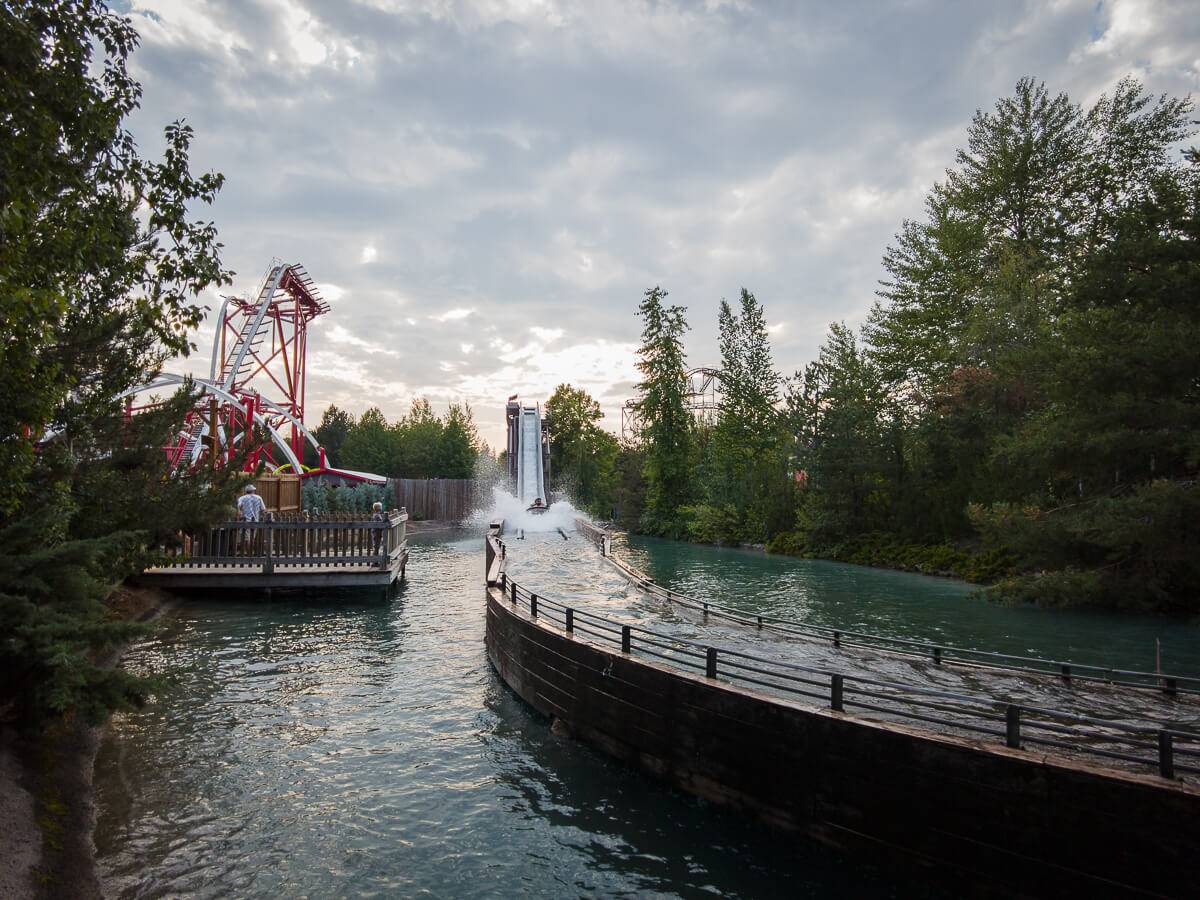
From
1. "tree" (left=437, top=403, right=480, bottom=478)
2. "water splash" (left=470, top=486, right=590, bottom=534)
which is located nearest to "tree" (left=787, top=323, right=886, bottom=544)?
"water splash" (left=470, top=486, right=590, bottom=534)

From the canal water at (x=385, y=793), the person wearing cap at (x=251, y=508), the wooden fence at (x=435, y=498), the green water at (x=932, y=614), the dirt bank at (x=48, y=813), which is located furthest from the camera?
the wooden fence at (x=435, y=498)

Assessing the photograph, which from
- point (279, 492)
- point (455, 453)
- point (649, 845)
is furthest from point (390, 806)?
point (455, 453)

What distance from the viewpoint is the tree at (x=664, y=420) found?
169 feet

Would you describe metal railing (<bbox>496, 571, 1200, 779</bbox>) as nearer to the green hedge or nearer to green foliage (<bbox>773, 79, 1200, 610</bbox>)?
green foliage (<bbox>773, 79, 1200, 610</bbox>)

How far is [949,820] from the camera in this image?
570 cm

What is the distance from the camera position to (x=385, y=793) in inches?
302

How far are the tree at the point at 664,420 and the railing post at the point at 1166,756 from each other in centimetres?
4492

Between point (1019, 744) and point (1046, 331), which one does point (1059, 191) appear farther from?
point (1019, 744)

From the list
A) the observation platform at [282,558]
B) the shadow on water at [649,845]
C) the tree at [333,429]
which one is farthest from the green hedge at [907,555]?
the tree at [333,429]

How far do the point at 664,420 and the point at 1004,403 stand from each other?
27.2 metres

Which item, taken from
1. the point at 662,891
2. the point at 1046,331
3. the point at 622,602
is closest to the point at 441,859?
the point at 662,891

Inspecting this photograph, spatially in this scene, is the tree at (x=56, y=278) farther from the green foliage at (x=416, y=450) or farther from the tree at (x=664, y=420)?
the green foliage at (x=416, y=450)

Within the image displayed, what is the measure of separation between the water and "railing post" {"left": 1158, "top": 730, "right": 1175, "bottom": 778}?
205 centimetres

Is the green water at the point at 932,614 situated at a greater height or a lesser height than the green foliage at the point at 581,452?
lesser
